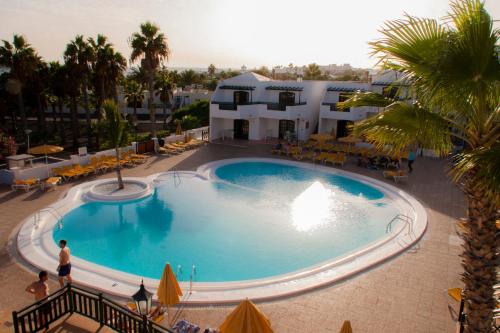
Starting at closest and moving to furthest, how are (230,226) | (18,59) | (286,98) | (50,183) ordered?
(230,226), (50,183), (18,59), (286,98)

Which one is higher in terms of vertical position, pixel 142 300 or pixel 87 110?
pixel 87 110

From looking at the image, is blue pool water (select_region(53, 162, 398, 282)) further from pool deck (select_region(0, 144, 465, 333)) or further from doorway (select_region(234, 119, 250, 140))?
doorway (select_region(234, 119, 250, 140))

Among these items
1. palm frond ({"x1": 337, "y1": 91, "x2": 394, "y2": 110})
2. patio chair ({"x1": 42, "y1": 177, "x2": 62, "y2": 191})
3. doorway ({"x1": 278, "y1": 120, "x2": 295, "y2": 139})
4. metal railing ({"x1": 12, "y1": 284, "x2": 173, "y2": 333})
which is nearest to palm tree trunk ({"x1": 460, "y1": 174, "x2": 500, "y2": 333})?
palm frond ({"x1": 337, "y1": 91, "x2": 394, "y2": 110})

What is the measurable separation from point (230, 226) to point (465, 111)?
1210 cm

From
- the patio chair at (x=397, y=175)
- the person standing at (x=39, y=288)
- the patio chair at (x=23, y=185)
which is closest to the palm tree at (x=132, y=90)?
the patio chair at (x=23, y=185)

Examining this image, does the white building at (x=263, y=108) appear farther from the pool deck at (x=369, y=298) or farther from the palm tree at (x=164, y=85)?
the pool deck at (x=369, y=298)

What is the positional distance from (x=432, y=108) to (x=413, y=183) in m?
17.3

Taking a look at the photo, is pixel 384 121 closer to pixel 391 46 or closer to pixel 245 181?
pixel 391 46

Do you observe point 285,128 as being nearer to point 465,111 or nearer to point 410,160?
point 410,160

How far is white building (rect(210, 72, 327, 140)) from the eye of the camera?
3098cm

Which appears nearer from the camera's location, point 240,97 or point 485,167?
point 485,167

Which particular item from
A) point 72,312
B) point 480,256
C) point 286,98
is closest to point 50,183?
point 72,312

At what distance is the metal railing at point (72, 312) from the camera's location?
7168mm

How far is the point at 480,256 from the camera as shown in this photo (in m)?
4.64
